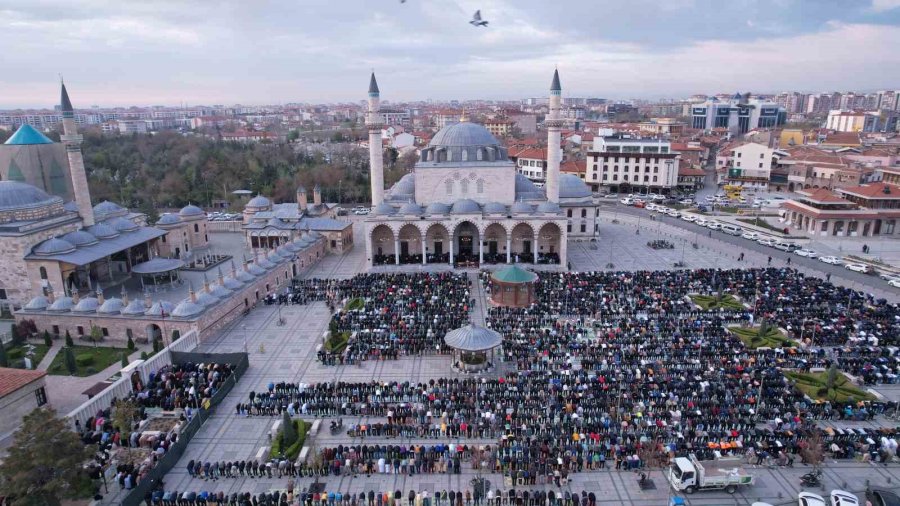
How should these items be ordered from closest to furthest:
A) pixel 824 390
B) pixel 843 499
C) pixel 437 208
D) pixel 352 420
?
pixel 843 499
pixel 352 420
pixel 824 390
pixel 437 208

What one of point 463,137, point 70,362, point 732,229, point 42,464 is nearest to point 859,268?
point 732,229

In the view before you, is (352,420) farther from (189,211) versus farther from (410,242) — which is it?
(189,211)

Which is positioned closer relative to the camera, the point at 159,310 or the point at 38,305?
the point at 159,310

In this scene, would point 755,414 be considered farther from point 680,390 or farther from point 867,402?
point 867,402

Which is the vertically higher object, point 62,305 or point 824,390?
point 62,305

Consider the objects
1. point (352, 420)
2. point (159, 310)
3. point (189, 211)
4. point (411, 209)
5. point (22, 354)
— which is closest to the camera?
point (352, 420)

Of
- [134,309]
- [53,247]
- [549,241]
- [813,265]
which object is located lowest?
[813,265]

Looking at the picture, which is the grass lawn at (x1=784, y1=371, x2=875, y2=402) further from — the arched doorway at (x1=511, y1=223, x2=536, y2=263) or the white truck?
the arched doorway at (x1=511, y1=223, x2=536, y2=263)

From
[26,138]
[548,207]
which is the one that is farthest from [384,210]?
[26,138]
